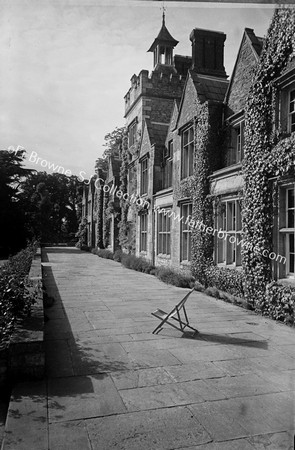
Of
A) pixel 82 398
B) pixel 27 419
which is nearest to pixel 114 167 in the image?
pixel 82 398

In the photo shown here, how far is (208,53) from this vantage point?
55.9 ft

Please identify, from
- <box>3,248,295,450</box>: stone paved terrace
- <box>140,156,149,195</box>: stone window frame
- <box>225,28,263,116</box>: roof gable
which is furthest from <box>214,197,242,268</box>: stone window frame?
<box>140,156,149,195</box>: stone window frame

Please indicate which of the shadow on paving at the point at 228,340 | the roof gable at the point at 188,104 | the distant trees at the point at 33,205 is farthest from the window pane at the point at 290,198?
the distant trees at the point at 33,205

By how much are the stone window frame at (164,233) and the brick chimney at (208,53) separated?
6.79 meters

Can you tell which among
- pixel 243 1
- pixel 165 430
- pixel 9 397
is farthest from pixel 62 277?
pixel 243 1

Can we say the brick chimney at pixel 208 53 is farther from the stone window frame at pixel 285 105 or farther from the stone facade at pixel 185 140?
the stone window frame at pixel 285 105

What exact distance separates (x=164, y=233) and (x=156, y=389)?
41.6 ft

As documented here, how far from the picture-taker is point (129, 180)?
22.7m

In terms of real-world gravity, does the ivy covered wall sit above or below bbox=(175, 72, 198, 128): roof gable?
below

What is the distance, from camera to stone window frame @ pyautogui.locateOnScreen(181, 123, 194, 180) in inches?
545

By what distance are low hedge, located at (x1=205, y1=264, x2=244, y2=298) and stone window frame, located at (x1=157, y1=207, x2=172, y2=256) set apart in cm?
472

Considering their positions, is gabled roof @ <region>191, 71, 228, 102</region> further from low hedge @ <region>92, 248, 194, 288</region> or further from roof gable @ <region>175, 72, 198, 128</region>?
low hedge @ <region>92, 248, 194, 288</region>

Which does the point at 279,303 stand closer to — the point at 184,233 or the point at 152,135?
the point at 184,233

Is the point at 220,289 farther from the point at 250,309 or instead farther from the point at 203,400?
the point at 203,400
